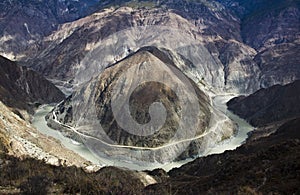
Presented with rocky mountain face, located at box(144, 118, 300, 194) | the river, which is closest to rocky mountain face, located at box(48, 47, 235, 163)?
the river

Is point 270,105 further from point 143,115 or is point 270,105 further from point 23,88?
point 23,88

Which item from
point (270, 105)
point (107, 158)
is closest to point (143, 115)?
point (107, 158)

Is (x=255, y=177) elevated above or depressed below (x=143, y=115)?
above

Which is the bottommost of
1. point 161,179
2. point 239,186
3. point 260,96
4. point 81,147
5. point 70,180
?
point 260,96

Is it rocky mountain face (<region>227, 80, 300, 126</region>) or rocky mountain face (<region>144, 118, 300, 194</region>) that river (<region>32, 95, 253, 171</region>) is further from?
rocky mountain face (<region>144, 118, 300, 194</region>)

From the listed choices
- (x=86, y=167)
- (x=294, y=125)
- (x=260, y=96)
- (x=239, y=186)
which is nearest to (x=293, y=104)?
(x=260, y=96)

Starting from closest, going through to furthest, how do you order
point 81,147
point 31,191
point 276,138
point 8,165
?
point 31,191, point 8,165, point 276,138, point 81,147

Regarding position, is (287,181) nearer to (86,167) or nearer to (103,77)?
(86,167)
